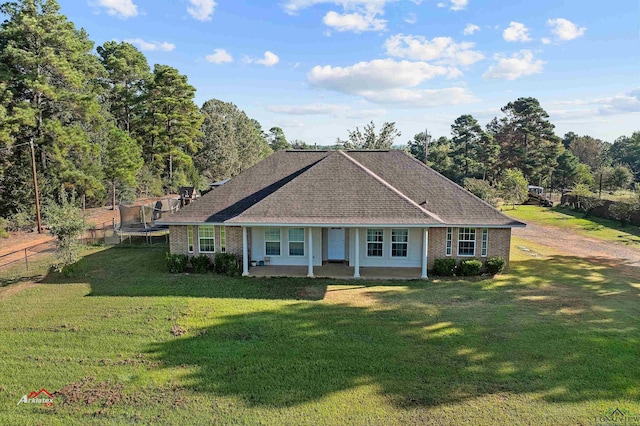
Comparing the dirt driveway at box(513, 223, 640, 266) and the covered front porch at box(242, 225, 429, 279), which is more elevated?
the covered front porch at box(242, 225, 429, 279)

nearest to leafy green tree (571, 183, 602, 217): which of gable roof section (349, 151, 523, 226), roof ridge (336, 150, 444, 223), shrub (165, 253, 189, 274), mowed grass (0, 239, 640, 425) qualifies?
mowed grass (0, 239, 640, 425)

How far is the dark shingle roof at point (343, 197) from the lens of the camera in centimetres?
1544

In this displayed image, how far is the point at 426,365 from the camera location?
9031mm

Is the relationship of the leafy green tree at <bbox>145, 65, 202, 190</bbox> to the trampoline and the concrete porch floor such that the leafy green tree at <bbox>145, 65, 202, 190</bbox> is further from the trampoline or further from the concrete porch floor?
the concrete porch floor

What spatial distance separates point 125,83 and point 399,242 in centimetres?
3926

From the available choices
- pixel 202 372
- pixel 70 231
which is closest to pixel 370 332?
pixel 202 372

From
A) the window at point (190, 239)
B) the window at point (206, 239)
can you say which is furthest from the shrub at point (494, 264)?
the window at point (190, 239)

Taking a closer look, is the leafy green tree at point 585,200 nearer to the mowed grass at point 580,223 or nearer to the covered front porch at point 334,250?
the mowed grass at point 580,223

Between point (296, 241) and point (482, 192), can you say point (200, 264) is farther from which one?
point (482, 192)

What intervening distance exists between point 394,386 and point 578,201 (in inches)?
1560

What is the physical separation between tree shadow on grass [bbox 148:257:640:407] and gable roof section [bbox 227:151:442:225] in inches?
118

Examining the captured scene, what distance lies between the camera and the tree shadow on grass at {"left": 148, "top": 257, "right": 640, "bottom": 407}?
323 inches

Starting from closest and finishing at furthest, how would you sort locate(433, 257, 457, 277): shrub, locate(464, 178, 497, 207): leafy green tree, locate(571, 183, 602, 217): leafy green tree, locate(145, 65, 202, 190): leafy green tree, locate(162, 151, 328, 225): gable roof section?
locate(433, 257, 457, 277): shrub < locate(162, 151, 328, 225): gable roof section < locate(464, 178, 497, 207): leafy green tree < locate(571, 183, 602, 217): leafy green tree < locate(145, 65, 202, 190): leafy green tree

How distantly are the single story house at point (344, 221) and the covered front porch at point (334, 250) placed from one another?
42mm
